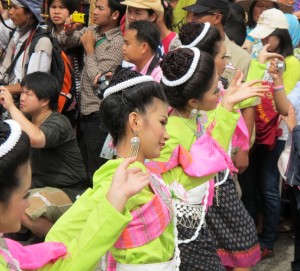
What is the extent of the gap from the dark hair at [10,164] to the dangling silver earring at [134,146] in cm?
64

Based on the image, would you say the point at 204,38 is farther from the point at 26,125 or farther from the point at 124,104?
the point at 124,104

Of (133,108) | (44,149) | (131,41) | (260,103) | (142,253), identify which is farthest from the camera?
(260,103)

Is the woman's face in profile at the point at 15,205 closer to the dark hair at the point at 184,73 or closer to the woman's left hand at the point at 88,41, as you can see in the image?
the dark hair at the point at 184,73

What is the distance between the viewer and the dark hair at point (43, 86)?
3.76 m

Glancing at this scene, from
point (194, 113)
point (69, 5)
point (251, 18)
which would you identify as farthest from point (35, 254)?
point (251, 18)

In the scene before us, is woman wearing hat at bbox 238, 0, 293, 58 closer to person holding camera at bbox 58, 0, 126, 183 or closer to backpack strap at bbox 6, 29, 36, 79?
person holding camera at bbox 58, 0, 126, 183

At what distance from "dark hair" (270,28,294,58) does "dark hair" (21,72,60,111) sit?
1689 millimetres

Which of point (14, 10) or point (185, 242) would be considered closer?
point (185, 242)

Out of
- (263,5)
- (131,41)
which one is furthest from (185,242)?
(263,5)

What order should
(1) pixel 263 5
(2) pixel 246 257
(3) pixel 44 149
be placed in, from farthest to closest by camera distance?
(1) pixel 263 5 < (3) pixel 44 149 < (2) pixel 246 257

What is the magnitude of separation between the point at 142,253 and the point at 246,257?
122 centimetres

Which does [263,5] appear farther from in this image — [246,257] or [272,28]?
[246,257]

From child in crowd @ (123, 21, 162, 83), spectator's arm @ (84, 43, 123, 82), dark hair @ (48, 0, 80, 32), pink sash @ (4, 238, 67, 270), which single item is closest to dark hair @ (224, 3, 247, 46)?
spectator's arm @ (84, 43, 123, 82)

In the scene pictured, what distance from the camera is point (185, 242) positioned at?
A: 9.10 ft
